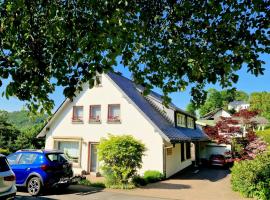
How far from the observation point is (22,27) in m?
5.54

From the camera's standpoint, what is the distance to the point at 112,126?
76.5ft

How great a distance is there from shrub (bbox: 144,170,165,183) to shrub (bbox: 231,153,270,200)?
5.45 meters

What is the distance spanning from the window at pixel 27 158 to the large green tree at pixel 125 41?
367 inches

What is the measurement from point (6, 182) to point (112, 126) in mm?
13981

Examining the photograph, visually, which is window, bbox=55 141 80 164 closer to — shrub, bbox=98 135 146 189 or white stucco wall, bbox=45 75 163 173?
white stucco wall, bbox=45 75 163 173

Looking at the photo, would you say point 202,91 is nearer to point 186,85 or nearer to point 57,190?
point 186,85

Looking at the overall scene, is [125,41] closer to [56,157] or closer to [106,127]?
[56,157]

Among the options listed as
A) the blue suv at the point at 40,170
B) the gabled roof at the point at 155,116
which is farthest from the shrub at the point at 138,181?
the blue suv at the point at 40,170

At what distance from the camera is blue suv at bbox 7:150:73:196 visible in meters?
13.8

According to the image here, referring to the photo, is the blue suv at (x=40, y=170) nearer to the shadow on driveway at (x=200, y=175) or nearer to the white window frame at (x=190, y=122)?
the shadow on driveway at (x=200, y=175)

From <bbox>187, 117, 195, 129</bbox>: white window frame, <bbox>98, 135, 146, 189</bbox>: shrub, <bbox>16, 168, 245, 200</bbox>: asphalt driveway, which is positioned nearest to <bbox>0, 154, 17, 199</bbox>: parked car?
<bbox>16, 168, 245, 200</bbox>: asphalt driveway

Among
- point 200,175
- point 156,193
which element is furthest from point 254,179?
point 200,175

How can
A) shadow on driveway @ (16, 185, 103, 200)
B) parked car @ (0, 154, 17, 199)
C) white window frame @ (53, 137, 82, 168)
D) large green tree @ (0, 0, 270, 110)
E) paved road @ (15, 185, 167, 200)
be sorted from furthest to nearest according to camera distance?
white window frame @ (53, 137, 82, 168)
shadow on driveway @ (16, 185, 103, 200)
paved road @ (15, 185, 167, 200)
parked car @ (0, 154, 17, 199)
large green tree @ (0, 0, 270, 110)

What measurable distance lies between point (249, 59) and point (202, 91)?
4.72 ft
